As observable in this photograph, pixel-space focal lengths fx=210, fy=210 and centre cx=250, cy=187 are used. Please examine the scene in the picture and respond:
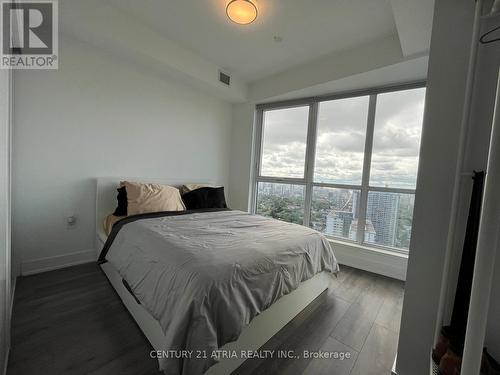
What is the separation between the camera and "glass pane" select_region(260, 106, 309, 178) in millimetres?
3498

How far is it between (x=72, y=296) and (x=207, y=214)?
140 cm

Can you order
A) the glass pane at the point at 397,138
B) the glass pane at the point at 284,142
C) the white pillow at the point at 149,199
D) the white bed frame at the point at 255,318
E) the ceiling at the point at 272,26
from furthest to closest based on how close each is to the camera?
1. the glass pane at the point at 284,142
2. the glass pane at the point at 397,138
3. the white pillow at the point at 149,199
4. the ceiling at the point at 272,26
5. the white bed frame at the point at 255,318

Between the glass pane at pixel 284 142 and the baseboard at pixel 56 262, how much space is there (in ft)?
9.28

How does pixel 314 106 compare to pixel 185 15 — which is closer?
pixel 185 15

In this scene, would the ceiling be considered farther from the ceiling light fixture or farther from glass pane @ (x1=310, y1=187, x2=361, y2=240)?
glass pane @ (x1=310, y1=187, x2=361, y2=240)

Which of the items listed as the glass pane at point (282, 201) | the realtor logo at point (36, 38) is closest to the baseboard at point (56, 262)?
the realtor logo at point (36, 38)

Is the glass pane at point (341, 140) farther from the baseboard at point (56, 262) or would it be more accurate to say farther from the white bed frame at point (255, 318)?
the baseboard at point (56, 262)

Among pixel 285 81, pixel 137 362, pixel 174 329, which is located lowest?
pixel 137 362

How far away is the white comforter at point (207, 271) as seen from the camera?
3.33ft

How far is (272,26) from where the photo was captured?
7.38 feet

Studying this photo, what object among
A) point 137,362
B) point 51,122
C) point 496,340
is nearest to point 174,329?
point 137,362

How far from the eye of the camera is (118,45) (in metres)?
2.27

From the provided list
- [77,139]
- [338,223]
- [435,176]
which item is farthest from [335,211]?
[77,139]

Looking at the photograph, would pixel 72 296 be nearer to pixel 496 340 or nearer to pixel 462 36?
pixel 496 340
